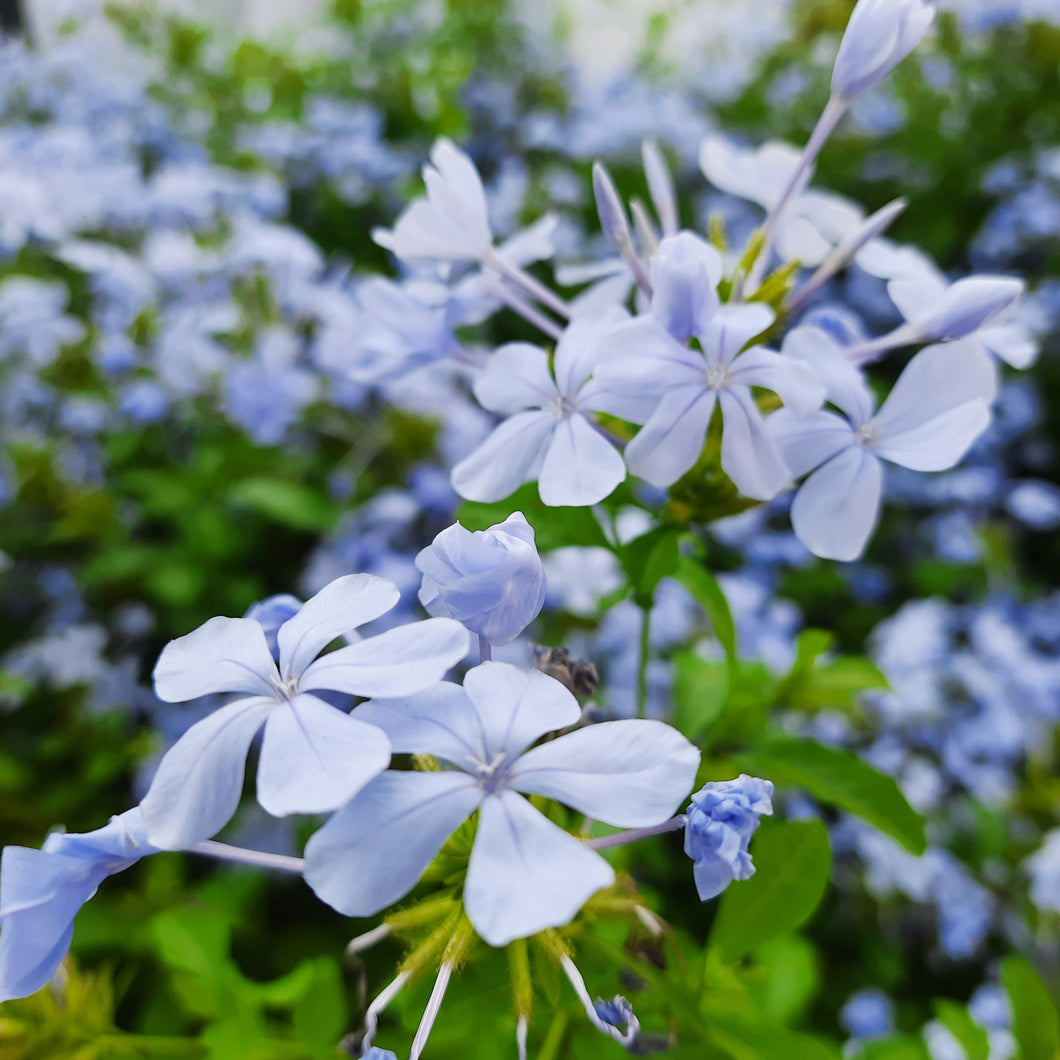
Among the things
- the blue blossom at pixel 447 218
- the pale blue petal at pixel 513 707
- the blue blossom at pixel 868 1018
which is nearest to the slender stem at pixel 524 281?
the blue blossom at pixel 447 218

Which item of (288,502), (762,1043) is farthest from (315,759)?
(288,502)

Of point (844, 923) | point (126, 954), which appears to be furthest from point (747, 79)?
point (126, 954)

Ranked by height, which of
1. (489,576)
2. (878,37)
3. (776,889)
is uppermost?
(878,37)

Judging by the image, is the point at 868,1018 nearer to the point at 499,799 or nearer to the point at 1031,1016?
the point at 1031,1016

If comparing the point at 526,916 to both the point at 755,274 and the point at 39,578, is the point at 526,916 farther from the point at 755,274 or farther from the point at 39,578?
the point at 39,578

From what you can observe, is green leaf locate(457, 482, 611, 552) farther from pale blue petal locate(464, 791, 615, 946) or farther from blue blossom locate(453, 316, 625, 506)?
pale blue petal locate(464, 791, 615, 946)

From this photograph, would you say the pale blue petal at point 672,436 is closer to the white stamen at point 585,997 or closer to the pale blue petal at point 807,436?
the pale blue petal at point 807,436
